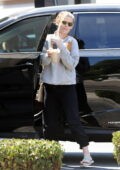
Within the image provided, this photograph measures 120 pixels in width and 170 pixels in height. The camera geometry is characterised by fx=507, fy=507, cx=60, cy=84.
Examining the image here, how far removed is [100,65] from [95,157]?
1229 mm

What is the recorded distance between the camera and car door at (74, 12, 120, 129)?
17.2 ft

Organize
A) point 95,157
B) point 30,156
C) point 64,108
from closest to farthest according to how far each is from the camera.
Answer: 1. point 30,156
2. point 64,108
3. point 95,157

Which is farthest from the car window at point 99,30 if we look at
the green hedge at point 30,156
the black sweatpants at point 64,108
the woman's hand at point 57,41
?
the green hedge at point 30,156

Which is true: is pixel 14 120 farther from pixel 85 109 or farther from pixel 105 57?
pixel 105 57

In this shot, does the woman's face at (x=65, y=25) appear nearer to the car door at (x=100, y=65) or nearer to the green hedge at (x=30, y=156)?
the car door at (x=100, y=65)

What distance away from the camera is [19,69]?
516 cm

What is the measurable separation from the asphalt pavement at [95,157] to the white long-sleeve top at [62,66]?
0.65m

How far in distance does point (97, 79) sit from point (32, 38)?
82 centimetres

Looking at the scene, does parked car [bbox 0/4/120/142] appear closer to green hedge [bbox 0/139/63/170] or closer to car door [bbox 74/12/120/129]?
car door [bbox 74/12/120/129]

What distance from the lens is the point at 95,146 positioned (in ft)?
21.5

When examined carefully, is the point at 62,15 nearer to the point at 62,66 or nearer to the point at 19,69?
the point at 62,66

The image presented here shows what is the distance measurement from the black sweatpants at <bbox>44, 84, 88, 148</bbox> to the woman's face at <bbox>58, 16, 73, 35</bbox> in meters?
0.54

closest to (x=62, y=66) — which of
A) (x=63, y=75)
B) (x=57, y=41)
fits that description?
(x=63, y=75)

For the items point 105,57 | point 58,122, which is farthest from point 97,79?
point 58,122
